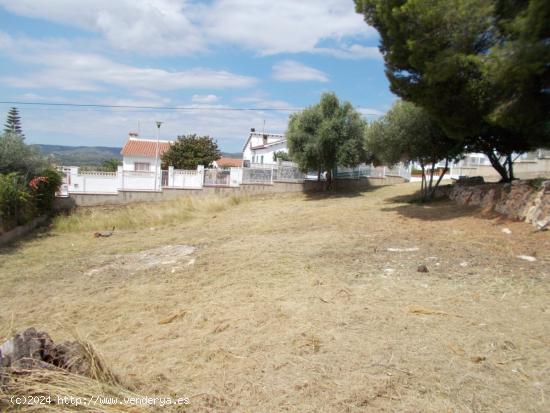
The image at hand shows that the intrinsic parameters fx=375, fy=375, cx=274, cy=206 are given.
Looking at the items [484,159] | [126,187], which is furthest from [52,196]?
[484,159]

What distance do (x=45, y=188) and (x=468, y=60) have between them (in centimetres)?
1659

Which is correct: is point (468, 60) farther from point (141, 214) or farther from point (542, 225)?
point (141, 214)

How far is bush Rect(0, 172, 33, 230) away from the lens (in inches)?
476

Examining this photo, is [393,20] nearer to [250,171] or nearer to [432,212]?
[432,212]

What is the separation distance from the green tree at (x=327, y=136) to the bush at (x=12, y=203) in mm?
12567

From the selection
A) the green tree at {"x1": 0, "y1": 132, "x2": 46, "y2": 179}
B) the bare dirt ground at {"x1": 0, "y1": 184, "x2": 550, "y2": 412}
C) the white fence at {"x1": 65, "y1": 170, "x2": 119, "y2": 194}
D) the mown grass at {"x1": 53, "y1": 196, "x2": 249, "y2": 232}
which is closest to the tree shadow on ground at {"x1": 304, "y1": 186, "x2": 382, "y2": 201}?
the mown grass at {"x1": 53, "y1": 196, "x2": 249, "y2": 232}

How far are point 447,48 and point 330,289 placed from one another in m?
6.97

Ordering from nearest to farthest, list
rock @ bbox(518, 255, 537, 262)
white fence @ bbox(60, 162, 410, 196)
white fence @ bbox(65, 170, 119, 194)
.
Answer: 1. rock @ bbox(518, 255, 537, 262)
2. white fence @ bbox(65, 170, 119, 194)
3. white fence @ bbox(60, 162, 410, 196)

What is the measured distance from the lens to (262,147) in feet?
136

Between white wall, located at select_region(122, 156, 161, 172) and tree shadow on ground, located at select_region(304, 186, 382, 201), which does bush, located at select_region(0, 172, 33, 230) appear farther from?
white wall, located at select_region(122, 156, 161, 172)

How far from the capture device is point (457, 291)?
17.9ft

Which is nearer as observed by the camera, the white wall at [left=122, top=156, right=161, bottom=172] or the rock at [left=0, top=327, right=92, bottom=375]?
the rock at [left=0, top=327, right=92, bottom=375]

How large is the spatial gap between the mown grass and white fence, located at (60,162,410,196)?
3.96 ft

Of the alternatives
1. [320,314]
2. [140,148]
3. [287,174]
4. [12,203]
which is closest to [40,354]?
[320,314]
